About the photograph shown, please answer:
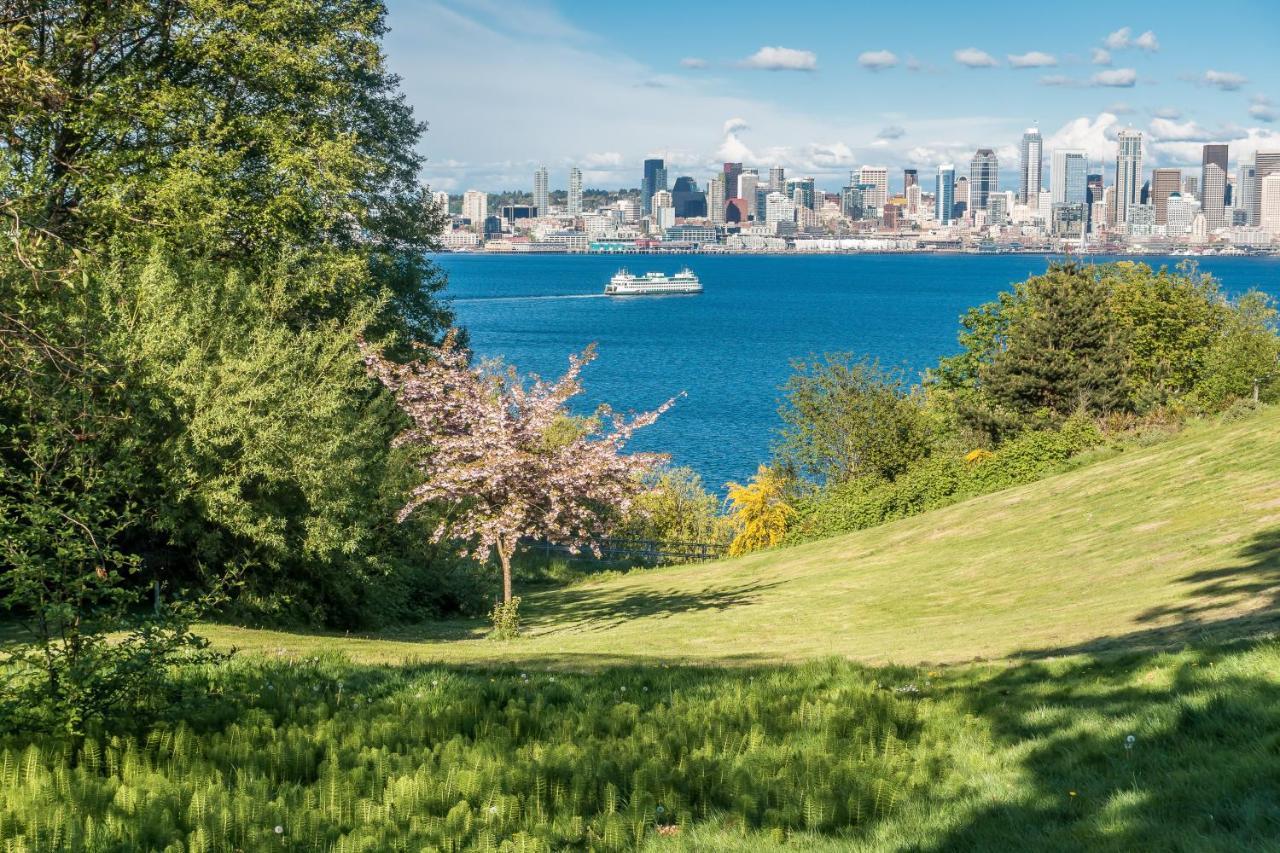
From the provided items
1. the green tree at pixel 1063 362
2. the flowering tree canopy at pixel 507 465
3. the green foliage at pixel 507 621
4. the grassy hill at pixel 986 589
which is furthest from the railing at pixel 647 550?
the green foliage at pixel 507 621

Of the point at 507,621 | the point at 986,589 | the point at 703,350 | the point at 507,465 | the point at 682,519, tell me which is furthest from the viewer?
the point at 703,350

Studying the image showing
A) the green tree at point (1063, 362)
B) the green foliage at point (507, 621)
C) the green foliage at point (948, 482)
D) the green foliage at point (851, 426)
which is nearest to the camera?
the green foliage at point (507, 621)

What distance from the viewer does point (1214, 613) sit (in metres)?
12.2

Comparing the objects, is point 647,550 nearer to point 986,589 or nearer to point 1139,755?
point 986,589

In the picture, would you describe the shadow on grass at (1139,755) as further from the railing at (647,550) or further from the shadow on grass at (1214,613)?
the railing at (647,550)

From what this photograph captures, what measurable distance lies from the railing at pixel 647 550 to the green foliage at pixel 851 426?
6.96 metres

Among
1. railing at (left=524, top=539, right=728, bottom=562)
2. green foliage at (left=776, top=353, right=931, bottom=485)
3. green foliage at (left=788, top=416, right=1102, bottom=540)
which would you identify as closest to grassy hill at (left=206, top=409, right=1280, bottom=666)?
green foliage at (left=788, top=416, right=1102, bottom=540)

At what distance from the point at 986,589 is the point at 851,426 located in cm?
2918

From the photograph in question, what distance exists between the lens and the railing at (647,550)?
4253 centimetres

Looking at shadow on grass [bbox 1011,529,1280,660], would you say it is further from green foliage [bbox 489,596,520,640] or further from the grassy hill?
green foliage [bbox 489,596,520,640]

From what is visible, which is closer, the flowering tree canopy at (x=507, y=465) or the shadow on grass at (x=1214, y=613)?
the shadow on grass at (x=1214, y=613)

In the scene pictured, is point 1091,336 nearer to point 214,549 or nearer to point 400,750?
point 214,549

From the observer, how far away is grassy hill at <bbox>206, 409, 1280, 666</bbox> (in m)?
13.5

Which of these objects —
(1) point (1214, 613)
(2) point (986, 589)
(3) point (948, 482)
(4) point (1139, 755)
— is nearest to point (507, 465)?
(2) point (986, 589)
